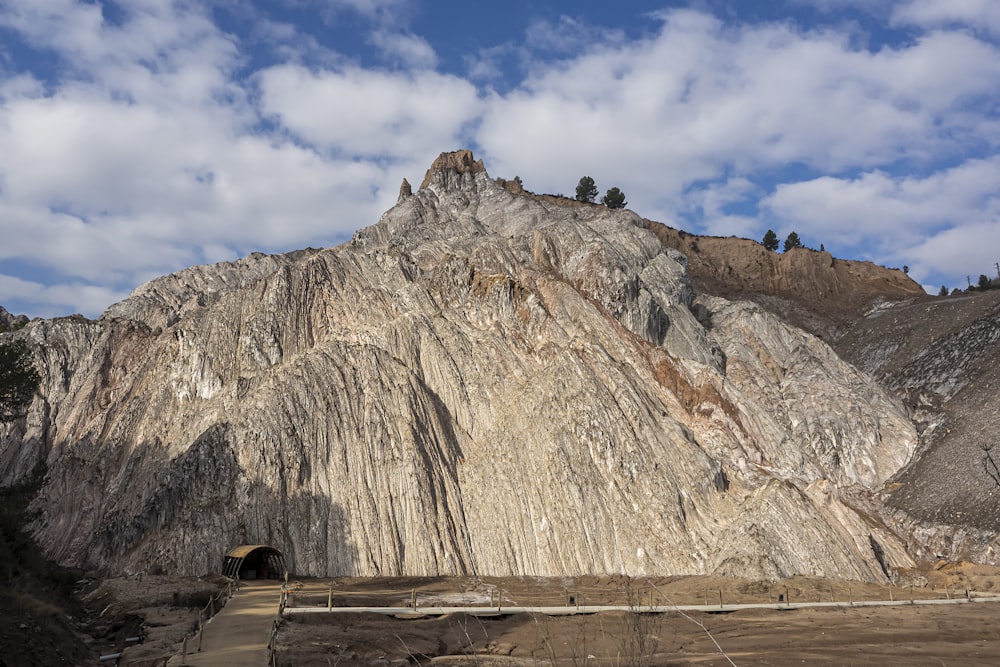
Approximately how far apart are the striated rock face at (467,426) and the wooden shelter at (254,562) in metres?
1.45

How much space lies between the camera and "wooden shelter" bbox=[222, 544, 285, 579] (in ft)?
128

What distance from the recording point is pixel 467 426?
169ft

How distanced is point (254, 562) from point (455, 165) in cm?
6338

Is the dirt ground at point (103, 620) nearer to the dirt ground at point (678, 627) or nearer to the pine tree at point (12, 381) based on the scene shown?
the dirt ground at point (678, 627)

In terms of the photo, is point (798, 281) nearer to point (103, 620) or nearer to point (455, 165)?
point (455, 165)

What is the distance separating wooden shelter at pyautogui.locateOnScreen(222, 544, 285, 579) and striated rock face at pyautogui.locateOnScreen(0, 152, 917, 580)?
1453mm

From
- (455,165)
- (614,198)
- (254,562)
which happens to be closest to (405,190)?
(455,165)

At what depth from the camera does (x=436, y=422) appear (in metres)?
50.6

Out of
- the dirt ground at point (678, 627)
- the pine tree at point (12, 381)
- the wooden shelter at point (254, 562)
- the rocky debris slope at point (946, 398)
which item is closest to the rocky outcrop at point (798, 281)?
the rocky debris slope at point (946, 398)

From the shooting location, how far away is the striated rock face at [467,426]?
41781 mm

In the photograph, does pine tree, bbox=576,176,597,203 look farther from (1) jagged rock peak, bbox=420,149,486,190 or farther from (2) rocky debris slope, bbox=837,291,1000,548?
(2) rocky debris slope, bbox=837,291,1000,548

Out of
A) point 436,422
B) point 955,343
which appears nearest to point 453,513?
point 436,422

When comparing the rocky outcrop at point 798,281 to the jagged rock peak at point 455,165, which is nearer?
the rocky outcrop at point 798,281

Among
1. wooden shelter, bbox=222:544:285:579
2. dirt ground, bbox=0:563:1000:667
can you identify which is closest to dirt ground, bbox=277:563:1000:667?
dirt ground, bbox=0:563:1000:667
